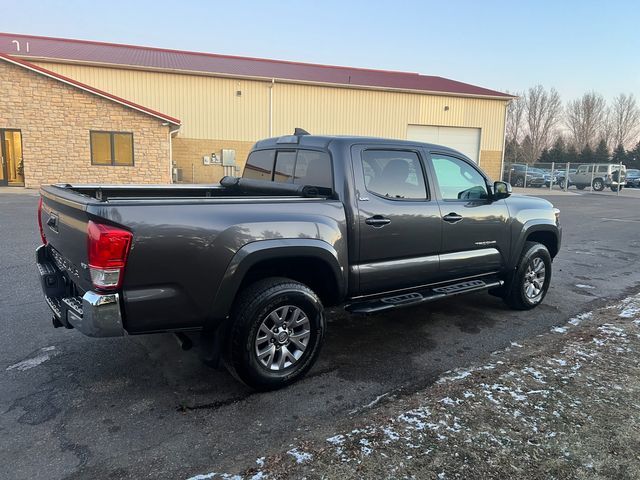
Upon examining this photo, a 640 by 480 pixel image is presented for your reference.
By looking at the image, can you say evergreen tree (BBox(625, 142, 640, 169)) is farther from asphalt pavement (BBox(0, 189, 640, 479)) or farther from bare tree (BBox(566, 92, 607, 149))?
asphalt pavement (BBox(0, 189, 640, 479))

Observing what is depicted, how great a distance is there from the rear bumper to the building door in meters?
19.8

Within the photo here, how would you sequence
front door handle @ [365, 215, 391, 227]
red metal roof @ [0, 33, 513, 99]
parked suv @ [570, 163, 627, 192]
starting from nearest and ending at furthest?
1. front door handle @ [365, 215, 391, 227]
2. red metal roof @ [0, 33, 513, 99]
3. parked suv @ [570, 163, 627, 192]

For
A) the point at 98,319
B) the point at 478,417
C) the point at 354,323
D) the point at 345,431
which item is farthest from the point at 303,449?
the point at 354,323

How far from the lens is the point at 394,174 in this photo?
4457 mm

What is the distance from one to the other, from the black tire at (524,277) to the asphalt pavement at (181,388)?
0.14 metres

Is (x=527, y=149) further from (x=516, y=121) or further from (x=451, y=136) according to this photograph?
(x=451, y=136)

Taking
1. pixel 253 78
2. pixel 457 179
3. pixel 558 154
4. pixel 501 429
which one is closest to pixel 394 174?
pixel 457 179

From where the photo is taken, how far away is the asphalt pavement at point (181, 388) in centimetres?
282

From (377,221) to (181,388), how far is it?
80.2 inches

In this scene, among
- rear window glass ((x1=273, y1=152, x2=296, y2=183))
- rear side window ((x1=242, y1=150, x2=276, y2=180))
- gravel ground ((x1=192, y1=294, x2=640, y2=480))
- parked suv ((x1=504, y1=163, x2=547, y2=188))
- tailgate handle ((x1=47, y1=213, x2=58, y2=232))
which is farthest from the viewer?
parked suv ((x1=504, y1=163, x2=547, y2=188))

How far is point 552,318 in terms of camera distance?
18.1ft

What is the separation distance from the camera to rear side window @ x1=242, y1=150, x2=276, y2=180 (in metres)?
4.95

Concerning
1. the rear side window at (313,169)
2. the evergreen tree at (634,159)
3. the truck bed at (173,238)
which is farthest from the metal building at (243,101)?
the evergreen tree at (634,159)

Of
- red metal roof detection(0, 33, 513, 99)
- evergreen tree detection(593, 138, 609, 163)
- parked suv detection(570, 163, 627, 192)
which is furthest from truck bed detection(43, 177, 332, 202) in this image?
evergreen tree detection(593, 138, 609, 163)
